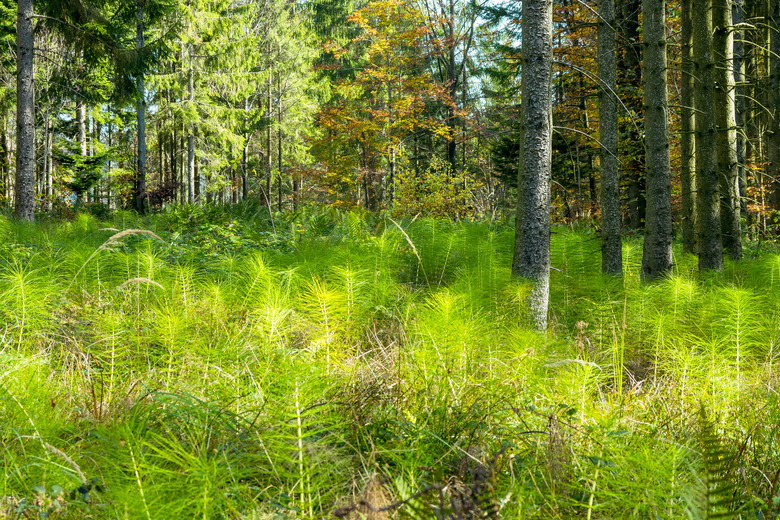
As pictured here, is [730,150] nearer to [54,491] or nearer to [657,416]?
[657,416]

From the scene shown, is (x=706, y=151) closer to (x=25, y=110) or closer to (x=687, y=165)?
(x=687, y=165)

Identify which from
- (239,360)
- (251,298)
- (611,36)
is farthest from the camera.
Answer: (611,36)

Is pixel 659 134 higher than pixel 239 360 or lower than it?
higher

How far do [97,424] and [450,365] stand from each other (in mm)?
1462

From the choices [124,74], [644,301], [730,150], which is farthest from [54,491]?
[124,74]

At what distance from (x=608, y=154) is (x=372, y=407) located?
197 inches

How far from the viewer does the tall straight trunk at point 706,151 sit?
5832 millimetres

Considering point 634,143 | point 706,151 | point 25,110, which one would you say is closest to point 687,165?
point 706,151

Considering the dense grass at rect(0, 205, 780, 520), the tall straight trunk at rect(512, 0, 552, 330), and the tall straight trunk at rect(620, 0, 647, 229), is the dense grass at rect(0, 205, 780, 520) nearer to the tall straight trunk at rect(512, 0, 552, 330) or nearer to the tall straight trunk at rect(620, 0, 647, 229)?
the tall straight trunk at rect(512, 0, 552, 330)

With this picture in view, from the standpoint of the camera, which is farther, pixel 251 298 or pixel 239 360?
pixel 251 298

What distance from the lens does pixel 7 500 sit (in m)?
1.37

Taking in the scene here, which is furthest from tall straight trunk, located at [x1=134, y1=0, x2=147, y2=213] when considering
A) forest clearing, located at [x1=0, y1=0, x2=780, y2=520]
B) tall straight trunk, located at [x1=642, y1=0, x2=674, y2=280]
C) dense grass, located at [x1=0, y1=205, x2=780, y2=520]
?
tall straight trunk, located at [x1=642, y1=0, x2=674, y2=280]

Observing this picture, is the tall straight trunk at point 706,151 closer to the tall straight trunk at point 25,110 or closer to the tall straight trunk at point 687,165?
the tall straight trunk at point 687,165

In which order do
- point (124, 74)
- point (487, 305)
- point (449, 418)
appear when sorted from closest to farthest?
1. point (449, 418)
2. point (487, 305)
3. point (124, 74)
